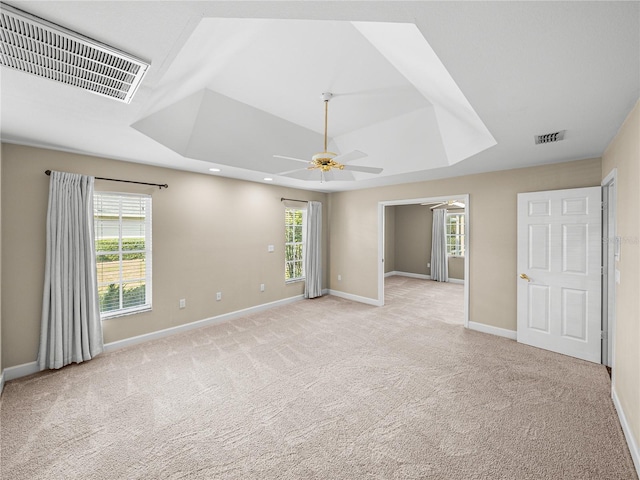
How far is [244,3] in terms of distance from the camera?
113 centimetres

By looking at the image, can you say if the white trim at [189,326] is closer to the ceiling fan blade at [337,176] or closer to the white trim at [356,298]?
the white trim at [356,298]

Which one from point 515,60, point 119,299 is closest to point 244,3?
point 515,60

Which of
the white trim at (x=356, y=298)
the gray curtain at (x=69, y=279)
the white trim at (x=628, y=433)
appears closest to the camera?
the white trim at (x=628, y=433)

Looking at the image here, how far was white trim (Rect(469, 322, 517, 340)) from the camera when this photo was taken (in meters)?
3.86

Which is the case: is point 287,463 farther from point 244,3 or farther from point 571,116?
point 571,116

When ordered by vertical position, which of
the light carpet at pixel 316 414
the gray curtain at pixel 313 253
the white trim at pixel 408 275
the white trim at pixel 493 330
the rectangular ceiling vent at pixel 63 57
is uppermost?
the rectangular ceiling vent at pixel 63 57

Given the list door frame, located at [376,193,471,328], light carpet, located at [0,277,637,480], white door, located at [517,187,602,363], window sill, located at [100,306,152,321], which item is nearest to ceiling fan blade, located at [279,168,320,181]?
door frame, located at [376,193,471,328]

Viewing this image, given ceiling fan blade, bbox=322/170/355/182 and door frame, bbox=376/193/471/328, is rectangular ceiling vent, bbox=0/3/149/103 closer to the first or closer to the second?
→ ceiling fan blade, bbox=322/170/355/182

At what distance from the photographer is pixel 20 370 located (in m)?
2.85

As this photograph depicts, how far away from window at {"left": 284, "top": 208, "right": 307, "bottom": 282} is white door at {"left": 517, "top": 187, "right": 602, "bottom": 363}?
152 inches

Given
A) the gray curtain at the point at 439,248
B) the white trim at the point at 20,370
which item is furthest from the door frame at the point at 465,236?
the white trim at the point at 20,370

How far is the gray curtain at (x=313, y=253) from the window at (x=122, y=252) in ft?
9.79

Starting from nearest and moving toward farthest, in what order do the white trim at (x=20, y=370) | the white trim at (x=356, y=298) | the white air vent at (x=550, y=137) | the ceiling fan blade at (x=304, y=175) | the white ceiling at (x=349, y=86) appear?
the white ceiling at (x=349, y=86)
the white air vent at (x=550, y=137)
the white trim at (x=20, y=370)
the ceiling fan blade at (x=304, y=175)
the white trim at (x=356, y=298)

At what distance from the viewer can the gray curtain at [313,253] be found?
19.3ft
